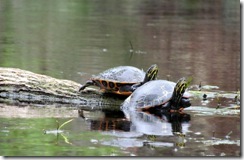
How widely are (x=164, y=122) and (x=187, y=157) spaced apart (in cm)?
164

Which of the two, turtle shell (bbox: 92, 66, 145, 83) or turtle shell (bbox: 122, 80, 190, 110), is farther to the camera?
turtle shell (bbox: 92, 66, 145, 83)

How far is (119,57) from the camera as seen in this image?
41.5 ft

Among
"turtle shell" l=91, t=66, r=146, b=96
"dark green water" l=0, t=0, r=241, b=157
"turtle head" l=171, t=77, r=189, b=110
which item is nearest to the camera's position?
"dark green water" l=0, t=0, r=241, b=157

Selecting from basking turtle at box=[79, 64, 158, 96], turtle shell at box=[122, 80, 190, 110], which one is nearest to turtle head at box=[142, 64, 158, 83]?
basking turtle at box=[79, 64, 158, 96]

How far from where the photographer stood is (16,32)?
53.8 ft

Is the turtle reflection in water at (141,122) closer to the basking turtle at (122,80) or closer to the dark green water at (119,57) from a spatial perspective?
the dark green water at (119,57)

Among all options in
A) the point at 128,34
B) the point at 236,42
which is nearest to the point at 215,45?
the point at 236,42

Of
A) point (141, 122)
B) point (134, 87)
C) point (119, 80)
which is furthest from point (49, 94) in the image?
point (141, 122)

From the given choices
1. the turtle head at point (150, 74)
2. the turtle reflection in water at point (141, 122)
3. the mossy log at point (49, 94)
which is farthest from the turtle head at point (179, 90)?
the mossy log at point (49, 94)

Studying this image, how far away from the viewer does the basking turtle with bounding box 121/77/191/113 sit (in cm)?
793

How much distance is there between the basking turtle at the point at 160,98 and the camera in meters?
7.93

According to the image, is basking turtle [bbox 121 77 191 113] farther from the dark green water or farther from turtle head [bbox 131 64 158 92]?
turtle head [bbox 131 64 158 92]

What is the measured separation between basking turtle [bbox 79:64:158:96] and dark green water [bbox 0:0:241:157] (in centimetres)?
53

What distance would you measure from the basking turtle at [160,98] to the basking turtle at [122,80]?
23 cm
